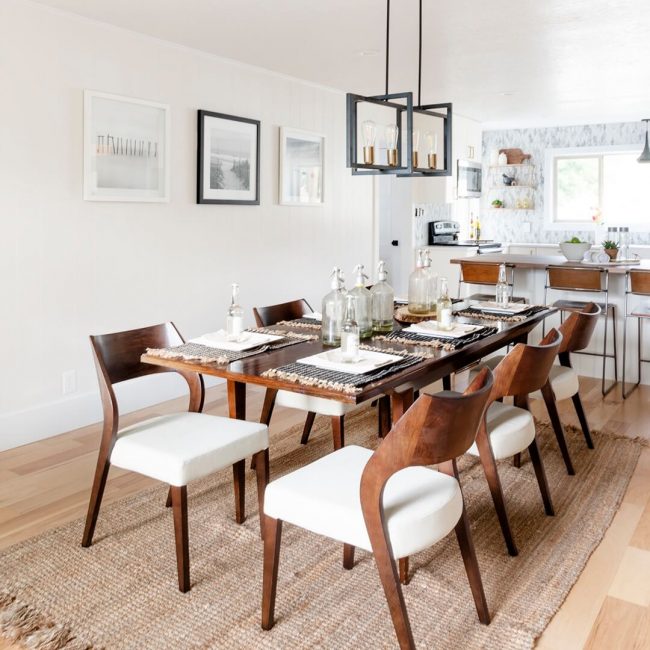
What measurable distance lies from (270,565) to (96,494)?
806 mm

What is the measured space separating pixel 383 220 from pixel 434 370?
216 inches

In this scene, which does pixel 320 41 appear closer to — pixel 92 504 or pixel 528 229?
pixel 92 504

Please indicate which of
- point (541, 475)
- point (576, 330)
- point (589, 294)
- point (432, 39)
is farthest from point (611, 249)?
point (541, 475)

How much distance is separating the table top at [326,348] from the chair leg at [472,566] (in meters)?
0.46

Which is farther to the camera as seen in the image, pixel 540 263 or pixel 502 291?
pixel 540 263

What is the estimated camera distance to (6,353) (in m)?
3.55

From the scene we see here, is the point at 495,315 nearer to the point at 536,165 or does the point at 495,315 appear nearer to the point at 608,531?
the point at 608,531

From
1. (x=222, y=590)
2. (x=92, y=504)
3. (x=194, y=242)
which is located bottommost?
(x=222, y=590)

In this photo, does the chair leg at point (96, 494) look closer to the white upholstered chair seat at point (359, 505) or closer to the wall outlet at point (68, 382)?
the white upholstered chair seat at point (359, 505)

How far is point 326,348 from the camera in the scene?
104 inches

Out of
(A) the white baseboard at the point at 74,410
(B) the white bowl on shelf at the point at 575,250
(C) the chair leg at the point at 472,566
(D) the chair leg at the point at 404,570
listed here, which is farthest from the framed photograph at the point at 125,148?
(B) the white bowl on shelf at the point at 575,250

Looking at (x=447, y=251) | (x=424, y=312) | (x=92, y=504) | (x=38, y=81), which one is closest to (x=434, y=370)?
(x=424, y=312)

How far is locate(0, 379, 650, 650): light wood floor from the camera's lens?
207 cm

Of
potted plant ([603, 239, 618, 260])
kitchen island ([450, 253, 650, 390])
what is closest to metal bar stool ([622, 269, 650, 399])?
kitchen island ([450, 253, 650, 390])
